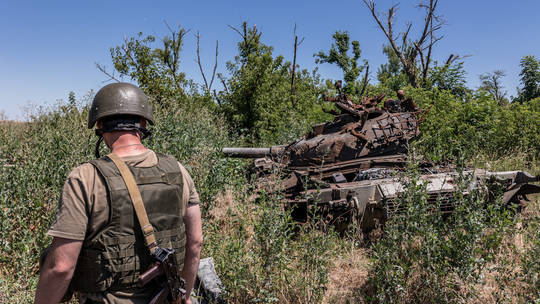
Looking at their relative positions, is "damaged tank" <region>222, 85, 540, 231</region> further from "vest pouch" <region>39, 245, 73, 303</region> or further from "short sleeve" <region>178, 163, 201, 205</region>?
"vest pouch" <region>39, 245, 73, 303</region>

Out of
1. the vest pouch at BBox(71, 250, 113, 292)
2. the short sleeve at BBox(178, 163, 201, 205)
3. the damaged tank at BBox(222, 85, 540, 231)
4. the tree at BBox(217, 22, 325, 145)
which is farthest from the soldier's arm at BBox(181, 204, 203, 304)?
the tree at BBox(217, 22, 325, 145)

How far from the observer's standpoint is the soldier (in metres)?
1.96

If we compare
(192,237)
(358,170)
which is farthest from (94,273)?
(358,170)

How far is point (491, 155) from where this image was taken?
13.1 metres

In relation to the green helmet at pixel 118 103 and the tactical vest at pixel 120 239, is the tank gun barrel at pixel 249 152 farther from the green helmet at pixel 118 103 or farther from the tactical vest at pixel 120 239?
the tactical vest at pixel 120 239

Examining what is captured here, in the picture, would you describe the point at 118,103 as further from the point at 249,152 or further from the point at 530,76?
the point at 530,76

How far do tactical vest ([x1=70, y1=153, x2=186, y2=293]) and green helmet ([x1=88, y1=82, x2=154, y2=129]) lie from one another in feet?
1.07

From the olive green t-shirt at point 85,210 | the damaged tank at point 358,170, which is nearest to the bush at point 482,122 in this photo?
the damaged tank at point 358,170

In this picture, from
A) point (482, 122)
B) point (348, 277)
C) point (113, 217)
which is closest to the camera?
point (113, 217)

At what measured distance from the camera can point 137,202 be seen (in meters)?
2.09

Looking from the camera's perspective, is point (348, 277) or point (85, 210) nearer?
point (85, 210)

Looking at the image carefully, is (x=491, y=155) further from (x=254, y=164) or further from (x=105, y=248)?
(x=105, y=248)

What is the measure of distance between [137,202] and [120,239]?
0.68 ft

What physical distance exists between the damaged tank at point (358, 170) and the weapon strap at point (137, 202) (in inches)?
107
